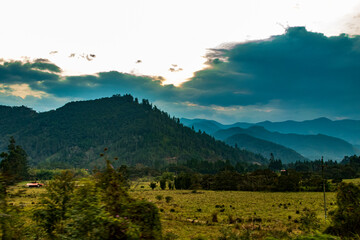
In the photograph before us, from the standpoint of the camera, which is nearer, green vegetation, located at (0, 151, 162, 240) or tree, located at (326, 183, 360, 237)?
green vegetation, located at (0, 151, 162, 240)

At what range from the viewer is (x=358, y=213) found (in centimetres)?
1995

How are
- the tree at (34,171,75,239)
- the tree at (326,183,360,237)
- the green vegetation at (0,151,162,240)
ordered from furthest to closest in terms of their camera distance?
the tree at (326,183,360,237) → the tree at (34,171,75,239) → the green vegetation at (0,151,162,240)

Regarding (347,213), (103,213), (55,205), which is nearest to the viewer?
(103,213)

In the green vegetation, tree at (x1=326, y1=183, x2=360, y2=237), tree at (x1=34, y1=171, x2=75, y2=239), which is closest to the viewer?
the green vegetation

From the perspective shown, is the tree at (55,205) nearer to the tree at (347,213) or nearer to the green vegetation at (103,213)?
the green vegetation at (103,213)

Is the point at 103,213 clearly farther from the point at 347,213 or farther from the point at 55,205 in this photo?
the point at 347,213

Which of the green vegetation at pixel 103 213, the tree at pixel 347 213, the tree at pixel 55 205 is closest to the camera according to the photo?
the green vegetation at pixel 103 213

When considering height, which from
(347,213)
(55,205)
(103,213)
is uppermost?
(103,213)

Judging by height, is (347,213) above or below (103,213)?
below

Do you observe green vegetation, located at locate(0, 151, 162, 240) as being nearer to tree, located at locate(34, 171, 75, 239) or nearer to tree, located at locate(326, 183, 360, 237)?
tree, located at locate(34, 171, 75, 239)

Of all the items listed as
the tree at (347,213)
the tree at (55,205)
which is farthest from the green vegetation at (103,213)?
the tree at (347,213)

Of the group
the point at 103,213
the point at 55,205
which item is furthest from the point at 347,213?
the point at 55,205

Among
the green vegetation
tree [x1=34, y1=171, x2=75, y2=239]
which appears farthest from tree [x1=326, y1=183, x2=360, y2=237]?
tree [x1=34, y1=171, x2=75, y2=239]

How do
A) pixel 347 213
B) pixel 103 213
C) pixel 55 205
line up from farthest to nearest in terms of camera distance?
pixel 347 213, pixel 55 205, pixel 103 213
